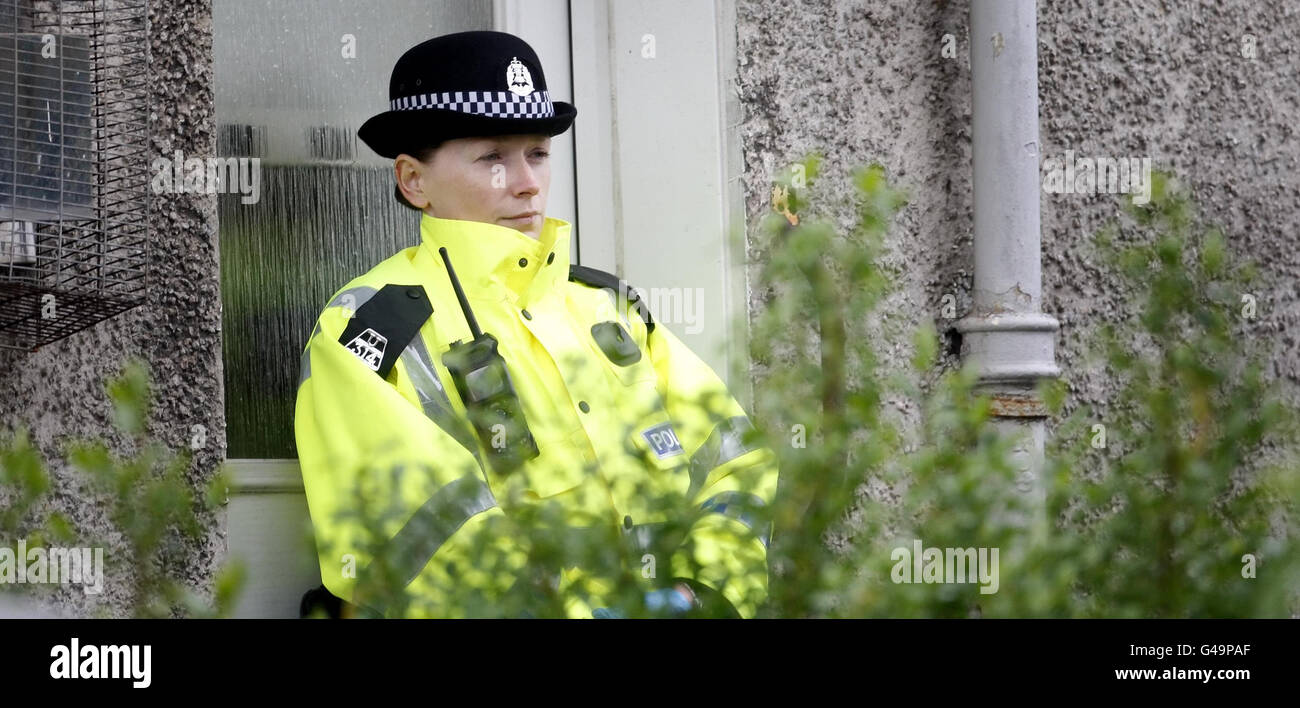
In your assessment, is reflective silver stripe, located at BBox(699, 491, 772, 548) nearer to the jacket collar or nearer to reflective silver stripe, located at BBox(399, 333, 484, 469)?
reflective silver stripe, located at BBox(399, 333, 484, 469)

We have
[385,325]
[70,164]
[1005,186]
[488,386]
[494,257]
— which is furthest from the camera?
[1005,186]

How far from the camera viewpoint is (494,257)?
111 inches

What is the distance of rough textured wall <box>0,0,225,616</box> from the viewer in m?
3.07

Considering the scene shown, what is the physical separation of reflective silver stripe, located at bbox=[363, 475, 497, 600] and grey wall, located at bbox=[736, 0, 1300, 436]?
224cm

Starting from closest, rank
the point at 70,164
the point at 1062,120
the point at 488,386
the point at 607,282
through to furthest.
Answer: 1. the point at 488,386
2. the point at 70,164
3. the point at 607,282
4. the point at 1062,120

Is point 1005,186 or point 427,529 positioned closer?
point 427,529

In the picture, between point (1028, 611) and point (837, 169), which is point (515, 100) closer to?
point (837, 169)

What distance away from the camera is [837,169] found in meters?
3.77

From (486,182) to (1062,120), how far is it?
1.79 meters

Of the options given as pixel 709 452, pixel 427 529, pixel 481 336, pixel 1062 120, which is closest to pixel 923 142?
pixel 1062 120

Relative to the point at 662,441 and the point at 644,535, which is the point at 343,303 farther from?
the point at 644,535

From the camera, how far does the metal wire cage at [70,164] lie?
9.36ft
